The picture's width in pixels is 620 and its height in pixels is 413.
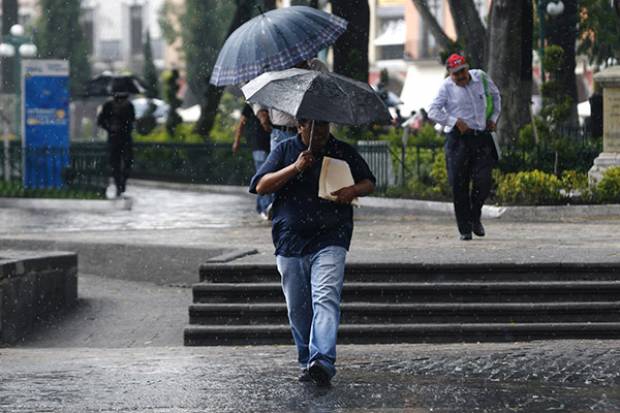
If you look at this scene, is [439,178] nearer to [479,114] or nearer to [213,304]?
[479,114]

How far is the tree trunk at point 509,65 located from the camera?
23578mm

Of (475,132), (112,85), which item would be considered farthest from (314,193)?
(112,85)

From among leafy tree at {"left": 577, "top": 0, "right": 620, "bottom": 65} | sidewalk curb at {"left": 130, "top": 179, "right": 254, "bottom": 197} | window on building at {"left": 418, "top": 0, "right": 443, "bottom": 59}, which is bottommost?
sidewalk curb at {"left": 130, "top": 179, "right": 254, "bottom": 197}

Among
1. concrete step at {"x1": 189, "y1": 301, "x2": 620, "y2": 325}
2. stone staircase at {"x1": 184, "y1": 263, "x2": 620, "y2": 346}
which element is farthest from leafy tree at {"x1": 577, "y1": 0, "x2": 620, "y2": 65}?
concrete step at {"x1": 189, "y1": 301, "x2": 620, "y2": 325}

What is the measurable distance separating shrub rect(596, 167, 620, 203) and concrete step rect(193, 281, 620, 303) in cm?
878

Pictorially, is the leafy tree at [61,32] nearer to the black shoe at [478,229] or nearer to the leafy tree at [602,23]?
the leafy tree at [602,23]

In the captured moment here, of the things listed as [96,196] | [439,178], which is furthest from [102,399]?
[96,196]

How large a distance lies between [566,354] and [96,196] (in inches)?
606

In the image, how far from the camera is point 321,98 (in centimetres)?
898

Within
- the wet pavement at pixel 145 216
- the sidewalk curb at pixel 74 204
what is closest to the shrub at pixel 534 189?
the wet pavement at pixel 145 216

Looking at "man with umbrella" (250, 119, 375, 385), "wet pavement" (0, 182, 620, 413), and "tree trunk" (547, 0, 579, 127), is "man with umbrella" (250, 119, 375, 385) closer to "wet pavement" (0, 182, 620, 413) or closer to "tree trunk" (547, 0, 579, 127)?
"wet pavement" (0, 182, 620, 413)

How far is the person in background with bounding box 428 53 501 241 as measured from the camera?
1475 centimetres

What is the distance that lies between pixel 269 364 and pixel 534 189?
36.8 feet

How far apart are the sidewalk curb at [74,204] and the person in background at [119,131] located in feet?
4.92
